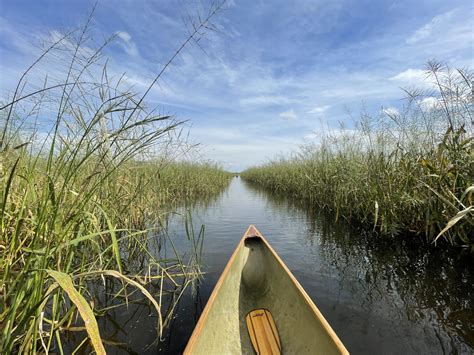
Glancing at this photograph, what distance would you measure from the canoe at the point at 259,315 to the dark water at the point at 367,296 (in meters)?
0.42

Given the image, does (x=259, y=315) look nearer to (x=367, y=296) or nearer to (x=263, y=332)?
(x=263, y=332)

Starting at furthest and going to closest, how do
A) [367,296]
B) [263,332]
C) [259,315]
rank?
[367,296], [259,315], [263,332]

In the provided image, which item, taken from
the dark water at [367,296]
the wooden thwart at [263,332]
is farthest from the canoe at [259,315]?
the dark water at [367,296]

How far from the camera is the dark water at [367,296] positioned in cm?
228

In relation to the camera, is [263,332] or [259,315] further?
[259,315]

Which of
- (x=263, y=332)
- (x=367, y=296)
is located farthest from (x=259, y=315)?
(x=367, y=296)

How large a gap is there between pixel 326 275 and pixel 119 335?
2.77m

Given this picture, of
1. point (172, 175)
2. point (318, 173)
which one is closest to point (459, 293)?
point (318, 173)

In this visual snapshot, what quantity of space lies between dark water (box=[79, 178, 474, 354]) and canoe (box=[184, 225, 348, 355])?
42 cm

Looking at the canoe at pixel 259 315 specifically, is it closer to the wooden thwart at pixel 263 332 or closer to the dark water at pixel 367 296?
the wooden thwart at pixel 263 332

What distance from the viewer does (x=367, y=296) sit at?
3117 mm

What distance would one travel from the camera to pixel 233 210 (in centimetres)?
962

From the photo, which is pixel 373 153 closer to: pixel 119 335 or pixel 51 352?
pixel 119 335

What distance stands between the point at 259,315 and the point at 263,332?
27 cm
